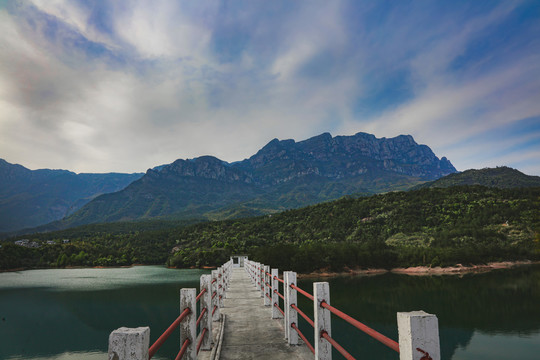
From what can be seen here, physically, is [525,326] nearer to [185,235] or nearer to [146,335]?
[146,335]

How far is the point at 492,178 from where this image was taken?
147 meters

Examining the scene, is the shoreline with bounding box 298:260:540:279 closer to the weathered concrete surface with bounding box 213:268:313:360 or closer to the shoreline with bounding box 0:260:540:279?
the shoreline with bounding box 0:260:540:279

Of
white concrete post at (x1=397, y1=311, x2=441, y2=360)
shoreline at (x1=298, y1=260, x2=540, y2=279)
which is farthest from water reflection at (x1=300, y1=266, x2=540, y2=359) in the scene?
white concrete post at (x1=397, y1=311, x2=441, y2=360)

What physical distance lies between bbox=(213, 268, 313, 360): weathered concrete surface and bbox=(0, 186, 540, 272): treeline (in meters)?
40.6

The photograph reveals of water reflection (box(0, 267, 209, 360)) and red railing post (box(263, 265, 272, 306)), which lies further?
water reflection (box(0, 267, 209, 360))

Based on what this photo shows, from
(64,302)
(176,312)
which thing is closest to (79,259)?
(64,302)

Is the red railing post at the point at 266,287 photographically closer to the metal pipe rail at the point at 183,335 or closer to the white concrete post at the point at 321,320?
the metal pipe rail at the point at 183,335

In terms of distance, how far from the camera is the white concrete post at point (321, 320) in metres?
3.49

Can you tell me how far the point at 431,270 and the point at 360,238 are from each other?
20268 mm

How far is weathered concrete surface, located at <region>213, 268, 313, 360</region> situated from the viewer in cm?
481

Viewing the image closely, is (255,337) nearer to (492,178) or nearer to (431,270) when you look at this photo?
(431,270)

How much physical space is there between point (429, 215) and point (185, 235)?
71602 millimetres

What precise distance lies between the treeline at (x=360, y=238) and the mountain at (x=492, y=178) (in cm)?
6909

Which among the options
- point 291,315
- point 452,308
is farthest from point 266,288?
point 452,308
